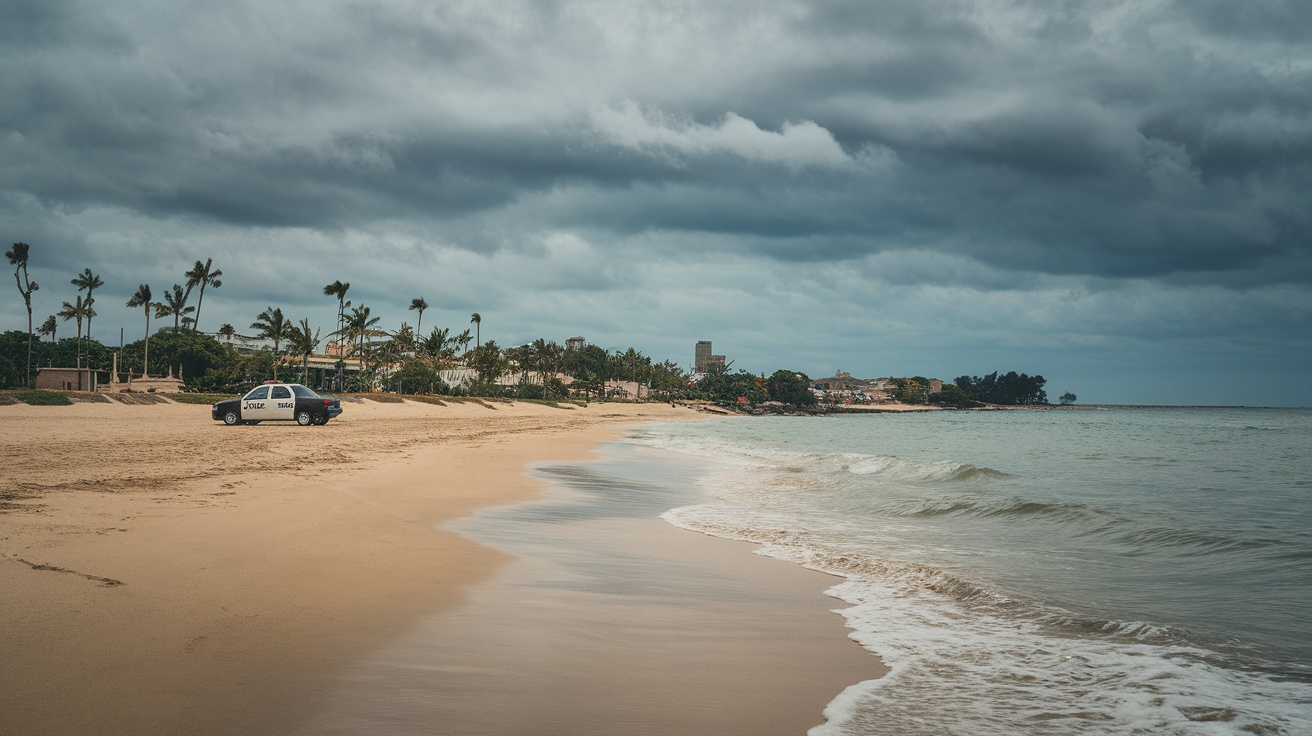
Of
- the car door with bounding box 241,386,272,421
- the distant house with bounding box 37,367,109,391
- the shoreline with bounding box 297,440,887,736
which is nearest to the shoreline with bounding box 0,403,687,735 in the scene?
the shoreline with bounding box 297,440,887,736

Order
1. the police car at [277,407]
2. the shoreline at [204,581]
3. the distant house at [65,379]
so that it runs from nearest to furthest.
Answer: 1. the shoreline at [204,581]
2. the police car at [277,407]
3. the distant house at [65,379]

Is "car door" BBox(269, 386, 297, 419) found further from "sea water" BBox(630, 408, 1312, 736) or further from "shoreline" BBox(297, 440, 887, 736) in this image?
"shoreline" BBox(297, 440, 887, 736)

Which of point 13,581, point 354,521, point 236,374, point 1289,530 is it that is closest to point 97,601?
point 13,581

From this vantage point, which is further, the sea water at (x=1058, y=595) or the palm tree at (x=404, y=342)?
the palm tree at (x=404, y=342)

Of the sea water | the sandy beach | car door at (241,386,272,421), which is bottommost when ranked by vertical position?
the sea water

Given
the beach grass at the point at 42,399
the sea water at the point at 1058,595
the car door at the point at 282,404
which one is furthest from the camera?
the beach grass at the point at 42,399

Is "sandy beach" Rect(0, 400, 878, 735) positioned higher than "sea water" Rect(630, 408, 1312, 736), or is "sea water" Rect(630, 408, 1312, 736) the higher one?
"sandy beach" Rect(0, 400, 878, 735)

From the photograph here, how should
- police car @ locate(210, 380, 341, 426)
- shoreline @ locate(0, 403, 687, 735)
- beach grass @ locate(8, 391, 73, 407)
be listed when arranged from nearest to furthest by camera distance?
shoreline @ locate(0, 403, 687, 735) < police car @ locate(210, 380, 341, 426) < beach grass @ locate(8, 391, 73, 407)

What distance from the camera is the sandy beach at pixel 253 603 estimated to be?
3637 mm

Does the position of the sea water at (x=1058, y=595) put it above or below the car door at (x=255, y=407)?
below

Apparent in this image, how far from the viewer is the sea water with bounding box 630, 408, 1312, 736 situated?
421cm

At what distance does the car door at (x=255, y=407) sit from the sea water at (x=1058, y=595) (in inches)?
858

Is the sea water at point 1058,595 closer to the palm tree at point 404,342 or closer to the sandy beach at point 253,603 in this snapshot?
the sandy beach at point 253,603

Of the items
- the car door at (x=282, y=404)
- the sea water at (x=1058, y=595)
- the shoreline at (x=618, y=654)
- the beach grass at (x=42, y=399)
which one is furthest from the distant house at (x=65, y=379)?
the shoreline at (x=618, y=654)
